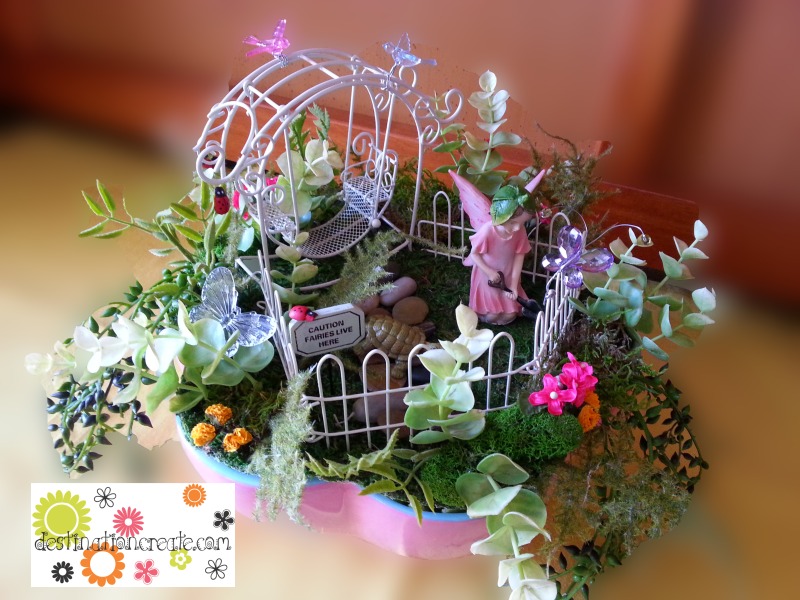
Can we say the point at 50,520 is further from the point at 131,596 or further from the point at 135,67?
the point at 135,67

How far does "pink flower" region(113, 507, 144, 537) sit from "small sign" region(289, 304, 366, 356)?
40cm

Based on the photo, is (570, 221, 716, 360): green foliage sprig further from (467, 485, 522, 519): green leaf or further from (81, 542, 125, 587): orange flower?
(81, 542, 125, 587): orange flower

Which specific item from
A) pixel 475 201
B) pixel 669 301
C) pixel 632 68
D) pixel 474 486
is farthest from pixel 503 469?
pixel 632 68

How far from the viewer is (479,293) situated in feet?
4.19

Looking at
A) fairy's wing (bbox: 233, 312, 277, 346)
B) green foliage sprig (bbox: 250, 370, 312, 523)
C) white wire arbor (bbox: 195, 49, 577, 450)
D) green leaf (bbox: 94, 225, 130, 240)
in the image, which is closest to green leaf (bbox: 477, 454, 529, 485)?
white wire arbor (bbox: 195, 49, 577, 450)

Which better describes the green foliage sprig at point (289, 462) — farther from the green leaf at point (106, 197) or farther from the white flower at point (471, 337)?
the green leaf at point (106, 197)

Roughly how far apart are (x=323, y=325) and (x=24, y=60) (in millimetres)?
1713

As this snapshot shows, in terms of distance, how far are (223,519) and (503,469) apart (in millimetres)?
463

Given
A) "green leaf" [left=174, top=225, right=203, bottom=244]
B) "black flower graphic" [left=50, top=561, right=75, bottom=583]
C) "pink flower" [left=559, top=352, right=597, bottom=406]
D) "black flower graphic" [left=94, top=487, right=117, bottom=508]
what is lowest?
"black flower graphic" [left=50, top=561, right=75, bottom=583]

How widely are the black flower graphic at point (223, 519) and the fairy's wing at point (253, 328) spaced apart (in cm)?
29

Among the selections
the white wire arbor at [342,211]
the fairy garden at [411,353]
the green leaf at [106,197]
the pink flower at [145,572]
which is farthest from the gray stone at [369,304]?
the pink flower at [145,572]

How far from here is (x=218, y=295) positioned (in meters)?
1.08

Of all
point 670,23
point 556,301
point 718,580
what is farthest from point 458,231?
point 718,580

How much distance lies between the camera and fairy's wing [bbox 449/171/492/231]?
126 centimetres
